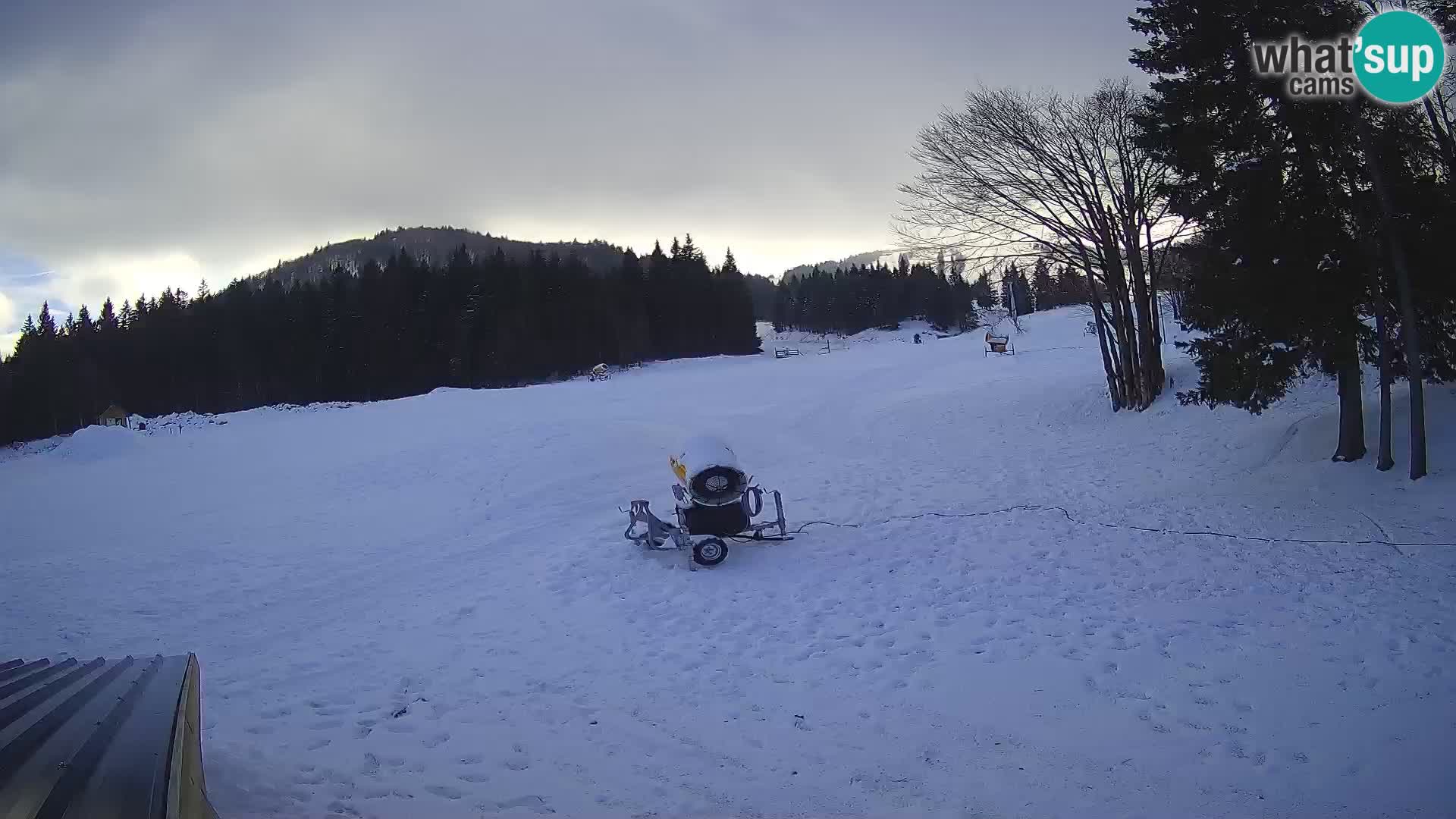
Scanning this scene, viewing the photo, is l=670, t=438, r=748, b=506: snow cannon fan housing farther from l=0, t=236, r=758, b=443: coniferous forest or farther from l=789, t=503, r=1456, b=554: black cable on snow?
l=0, t=236, r=758, b=443: coniferous forest

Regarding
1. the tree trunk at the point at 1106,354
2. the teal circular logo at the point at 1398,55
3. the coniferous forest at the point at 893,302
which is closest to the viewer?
the teal circular logo at the point at 1398,55

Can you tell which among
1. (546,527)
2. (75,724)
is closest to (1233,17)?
(546,527)

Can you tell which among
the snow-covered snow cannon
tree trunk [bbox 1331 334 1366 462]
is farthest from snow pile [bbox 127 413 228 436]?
tree trunk [bbox 1331 334 1366 462]

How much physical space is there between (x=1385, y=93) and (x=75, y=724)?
1511 centimetres

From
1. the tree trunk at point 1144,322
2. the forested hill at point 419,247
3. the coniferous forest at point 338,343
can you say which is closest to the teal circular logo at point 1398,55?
the tree trunk at point 1144,322

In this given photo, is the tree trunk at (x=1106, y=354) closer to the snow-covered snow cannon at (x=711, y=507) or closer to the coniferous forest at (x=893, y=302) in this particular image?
the snow-covered snow cannon at (x=711, y=507)

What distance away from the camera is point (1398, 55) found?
381 inches

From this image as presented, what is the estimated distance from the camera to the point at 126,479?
17531 mm

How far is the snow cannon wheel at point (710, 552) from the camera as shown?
9344mm

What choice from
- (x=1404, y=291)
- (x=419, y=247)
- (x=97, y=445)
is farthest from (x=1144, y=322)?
(x=419, y=247)

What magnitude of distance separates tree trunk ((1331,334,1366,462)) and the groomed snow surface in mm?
481

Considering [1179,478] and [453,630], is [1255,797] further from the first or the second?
[1179,478]

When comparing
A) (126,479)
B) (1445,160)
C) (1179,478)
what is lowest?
(1179,478)

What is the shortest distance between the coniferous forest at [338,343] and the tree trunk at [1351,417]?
45.3 metres
